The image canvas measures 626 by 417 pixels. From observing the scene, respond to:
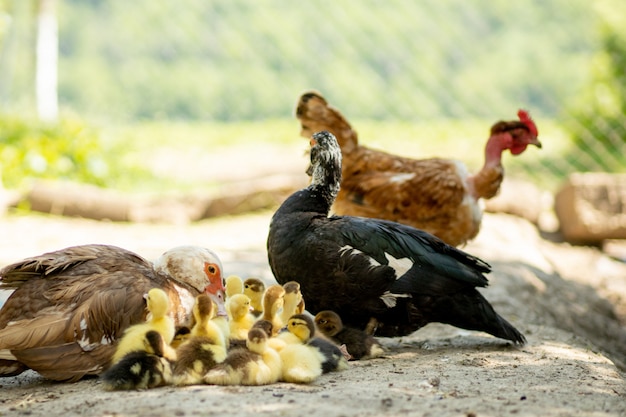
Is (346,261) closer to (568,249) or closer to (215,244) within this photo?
(215,244)

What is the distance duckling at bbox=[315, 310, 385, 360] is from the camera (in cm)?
450

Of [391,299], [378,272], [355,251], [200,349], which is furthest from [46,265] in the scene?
[391,299]

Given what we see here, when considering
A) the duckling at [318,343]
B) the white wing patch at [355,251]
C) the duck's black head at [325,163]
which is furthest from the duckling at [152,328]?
the duck's black head at [325,163]

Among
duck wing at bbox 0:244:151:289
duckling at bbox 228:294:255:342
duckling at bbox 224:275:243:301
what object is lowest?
duckling at bbox 228:294:255:342

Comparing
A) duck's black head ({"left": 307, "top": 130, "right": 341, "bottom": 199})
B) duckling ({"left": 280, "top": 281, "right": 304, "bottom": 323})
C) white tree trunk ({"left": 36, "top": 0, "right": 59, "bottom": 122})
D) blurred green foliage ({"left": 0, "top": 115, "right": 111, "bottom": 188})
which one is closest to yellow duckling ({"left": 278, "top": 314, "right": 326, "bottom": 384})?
duckling ({"left": 280, "top": 281, "right": 304, "bottom": 323})

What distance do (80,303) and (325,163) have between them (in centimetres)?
175

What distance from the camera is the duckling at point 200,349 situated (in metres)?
3.66

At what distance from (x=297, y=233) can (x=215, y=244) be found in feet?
14.3

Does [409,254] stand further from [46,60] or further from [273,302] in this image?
[46,60]

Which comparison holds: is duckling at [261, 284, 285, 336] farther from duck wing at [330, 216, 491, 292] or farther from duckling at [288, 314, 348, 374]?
duck wing at [330, 216, 491, 292]

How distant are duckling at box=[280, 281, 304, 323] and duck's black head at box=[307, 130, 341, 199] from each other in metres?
0.82

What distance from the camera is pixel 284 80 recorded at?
627 inches

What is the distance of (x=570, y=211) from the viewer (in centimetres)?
1075

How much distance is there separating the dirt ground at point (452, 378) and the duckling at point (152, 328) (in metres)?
0.20
